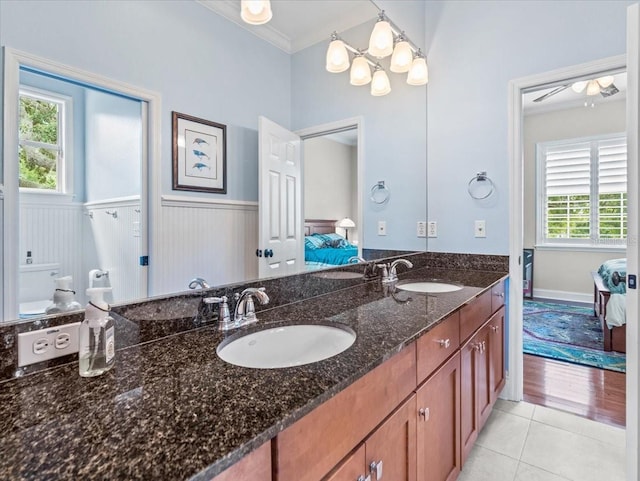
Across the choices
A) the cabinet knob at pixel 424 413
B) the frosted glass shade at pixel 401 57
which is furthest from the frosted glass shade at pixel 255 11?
the cabinet knob at pixel 424 413

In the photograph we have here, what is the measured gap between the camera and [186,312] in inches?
42.3

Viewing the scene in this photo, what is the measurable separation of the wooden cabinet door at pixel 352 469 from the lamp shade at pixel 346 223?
1163 mm

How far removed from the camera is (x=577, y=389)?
2.33m

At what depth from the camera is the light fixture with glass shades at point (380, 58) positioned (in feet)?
5.97

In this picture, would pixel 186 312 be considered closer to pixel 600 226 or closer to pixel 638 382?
pixel 638 382

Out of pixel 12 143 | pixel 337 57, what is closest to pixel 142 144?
pixel 12 143

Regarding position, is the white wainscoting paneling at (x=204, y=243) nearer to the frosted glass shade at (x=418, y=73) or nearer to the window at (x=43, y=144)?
the window at (x=43, y=144)

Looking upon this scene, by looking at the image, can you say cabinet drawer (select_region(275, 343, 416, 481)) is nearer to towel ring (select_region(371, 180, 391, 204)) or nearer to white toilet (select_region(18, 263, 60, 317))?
white toilet (select_region(18, 263, 60, 317))

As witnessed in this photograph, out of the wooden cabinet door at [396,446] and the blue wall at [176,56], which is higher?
the blue wall at [176,56]

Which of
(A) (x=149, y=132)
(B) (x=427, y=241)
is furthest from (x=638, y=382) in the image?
(A) (x=149, y=132)

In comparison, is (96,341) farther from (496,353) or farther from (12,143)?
(496,353)

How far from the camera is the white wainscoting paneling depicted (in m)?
1.03

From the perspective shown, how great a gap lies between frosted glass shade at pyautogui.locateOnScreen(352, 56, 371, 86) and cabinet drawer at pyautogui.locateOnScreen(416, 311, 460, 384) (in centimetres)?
145

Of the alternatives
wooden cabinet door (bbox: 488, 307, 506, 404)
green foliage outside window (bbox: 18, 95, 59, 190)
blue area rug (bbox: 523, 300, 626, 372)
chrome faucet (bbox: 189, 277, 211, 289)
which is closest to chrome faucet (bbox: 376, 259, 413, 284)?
A: wooden cabinet door (bbox: 488, 307, 506, 404)
